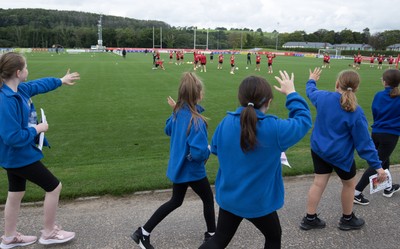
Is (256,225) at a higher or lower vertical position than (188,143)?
lower

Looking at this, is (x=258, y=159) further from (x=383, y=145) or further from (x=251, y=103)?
(x=383, y=145)

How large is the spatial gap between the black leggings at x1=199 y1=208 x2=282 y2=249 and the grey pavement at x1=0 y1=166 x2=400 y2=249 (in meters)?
0.88

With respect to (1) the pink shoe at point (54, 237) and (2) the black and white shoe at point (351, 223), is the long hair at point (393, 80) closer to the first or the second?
(2) the black and white shoe at point (351, 223)

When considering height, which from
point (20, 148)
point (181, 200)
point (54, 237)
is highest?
point (20, 148)

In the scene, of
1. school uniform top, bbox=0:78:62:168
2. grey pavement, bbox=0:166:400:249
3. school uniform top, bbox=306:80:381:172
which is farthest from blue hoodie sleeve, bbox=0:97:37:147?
school uniform top, bbox=306:80:381:172

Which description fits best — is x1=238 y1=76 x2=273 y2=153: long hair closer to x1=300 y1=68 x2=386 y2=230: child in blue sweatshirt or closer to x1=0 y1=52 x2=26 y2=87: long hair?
x1=300 y1=68 x2=386 y2=230: child in blue sweatshirt

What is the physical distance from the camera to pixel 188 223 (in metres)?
3.94

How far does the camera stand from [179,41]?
117m

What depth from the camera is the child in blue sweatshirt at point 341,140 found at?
3.47 metres

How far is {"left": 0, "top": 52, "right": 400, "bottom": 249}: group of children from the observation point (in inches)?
96.0

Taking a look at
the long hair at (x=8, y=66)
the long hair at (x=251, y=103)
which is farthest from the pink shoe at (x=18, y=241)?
the long hair at (x=251, y=103)

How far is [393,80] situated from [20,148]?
14.5ft

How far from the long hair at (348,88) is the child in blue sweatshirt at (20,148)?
2.98 metres

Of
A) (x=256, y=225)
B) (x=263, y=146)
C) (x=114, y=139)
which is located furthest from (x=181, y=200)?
(x=114, y=139)
